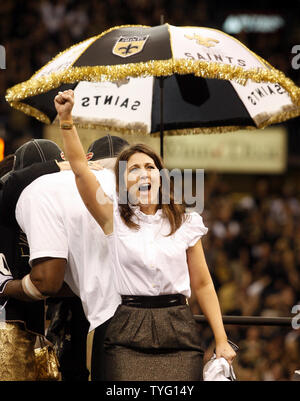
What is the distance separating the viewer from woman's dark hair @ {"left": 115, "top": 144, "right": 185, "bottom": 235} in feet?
8.80

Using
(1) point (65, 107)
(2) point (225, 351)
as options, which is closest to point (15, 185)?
(1) point (65, 107)

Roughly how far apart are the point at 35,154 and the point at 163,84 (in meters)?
1.38

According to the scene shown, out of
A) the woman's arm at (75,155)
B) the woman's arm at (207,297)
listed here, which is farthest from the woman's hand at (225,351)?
the woman's arm at (75,155)

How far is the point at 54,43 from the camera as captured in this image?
10250 mm

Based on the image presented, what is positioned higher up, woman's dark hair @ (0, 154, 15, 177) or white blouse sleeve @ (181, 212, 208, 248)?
woman's dark hair @ (0, 154, 15, 177)

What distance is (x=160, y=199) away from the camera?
2762 millimetres

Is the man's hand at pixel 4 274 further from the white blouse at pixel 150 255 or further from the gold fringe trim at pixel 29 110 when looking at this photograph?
the gold fringe trim at pixel 29 110

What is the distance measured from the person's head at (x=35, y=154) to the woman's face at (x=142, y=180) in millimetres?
528

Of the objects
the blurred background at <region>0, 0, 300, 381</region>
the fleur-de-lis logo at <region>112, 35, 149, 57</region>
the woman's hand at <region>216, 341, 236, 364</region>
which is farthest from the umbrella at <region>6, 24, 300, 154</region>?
the blurred background at <region>0, 0, 300, 381</region>

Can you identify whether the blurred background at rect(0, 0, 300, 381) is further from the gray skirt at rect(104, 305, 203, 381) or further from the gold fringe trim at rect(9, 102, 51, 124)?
the gray skirt at rect(104, 305, 203, 381)

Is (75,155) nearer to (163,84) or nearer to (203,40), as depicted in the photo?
(203,40)

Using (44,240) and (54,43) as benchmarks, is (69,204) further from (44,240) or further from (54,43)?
(54,43)

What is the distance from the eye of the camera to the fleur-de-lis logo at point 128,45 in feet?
10.6

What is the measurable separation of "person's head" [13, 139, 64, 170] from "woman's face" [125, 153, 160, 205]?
0.53 meters
